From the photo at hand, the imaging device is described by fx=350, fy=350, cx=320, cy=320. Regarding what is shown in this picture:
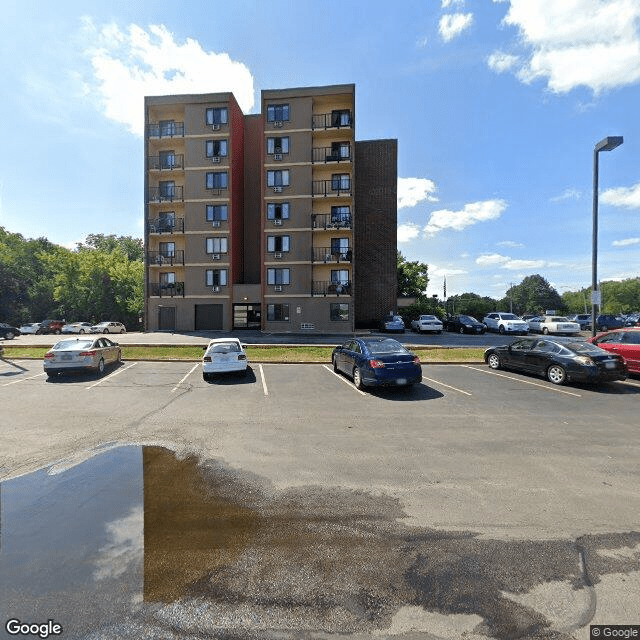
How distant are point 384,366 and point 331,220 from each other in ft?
78.3

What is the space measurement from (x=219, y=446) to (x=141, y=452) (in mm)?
1281

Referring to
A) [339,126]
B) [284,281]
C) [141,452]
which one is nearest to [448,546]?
[141,452]

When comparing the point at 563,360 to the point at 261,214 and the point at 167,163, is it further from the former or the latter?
the point at 167,163

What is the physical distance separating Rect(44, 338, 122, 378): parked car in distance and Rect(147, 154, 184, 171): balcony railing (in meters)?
24.3

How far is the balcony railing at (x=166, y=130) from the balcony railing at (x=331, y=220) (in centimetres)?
1454

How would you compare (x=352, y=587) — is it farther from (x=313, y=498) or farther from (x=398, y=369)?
(x=398, y=369)

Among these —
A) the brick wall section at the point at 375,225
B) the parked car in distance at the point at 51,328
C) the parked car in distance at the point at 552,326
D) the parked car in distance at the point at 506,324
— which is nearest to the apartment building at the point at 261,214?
the brick wall section at the point at 375,225

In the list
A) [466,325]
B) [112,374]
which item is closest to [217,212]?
[112,374]

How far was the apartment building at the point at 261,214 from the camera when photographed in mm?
30938

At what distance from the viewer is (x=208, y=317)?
31828mm

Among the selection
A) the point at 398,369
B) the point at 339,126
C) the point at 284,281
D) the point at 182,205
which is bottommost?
the point at 398,369

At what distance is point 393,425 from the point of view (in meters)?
7.25

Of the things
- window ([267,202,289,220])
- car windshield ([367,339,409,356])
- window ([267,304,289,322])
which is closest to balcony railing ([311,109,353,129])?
window ([267,202,289,220])

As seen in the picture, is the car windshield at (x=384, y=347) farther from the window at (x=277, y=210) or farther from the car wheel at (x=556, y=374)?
the window at (x=277, y=210)
